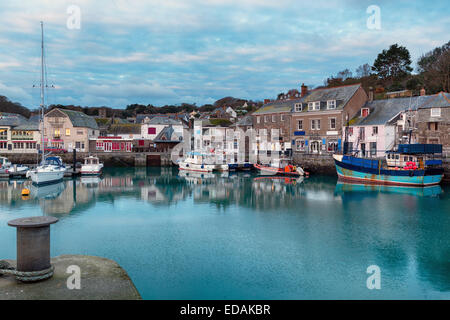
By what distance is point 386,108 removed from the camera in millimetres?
39719

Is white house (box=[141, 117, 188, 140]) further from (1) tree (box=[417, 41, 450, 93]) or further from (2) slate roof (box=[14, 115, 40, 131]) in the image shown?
(1) tree (box=[417, 41, 450, 93])

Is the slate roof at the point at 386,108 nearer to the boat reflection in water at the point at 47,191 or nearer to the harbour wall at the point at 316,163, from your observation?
the harbour wall at the point at 316,163

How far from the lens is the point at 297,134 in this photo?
46.5 meters

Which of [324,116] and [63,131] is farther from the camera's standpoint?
[63,131]

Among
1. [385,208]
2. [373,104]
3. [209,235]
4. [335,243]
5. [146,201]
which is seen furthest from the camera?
[373,104]

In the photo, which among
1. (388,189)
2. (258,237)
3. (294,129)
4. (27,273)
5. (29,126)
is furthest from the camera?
(29,126)

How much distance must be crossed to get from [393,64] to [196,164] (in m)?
41.5

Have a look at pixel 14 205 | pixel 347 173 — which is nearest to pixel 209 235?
pixel 14 205

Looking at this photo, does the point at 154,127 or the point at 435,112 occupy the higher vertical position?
the point at 154,127

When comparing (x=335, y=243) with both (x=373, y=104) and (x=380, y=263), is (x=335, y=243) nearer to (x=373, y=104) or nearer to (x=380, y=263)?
(x=380, y=263)

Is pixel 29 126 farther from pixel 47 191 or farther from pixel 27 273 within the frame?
pixel 27 273

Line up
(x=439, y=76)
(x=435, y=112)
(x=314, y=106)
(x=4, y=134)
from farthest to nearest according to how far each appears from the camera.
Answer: (x=4, y=134)
(x=439, y=76)
(x=314, y=106)
(x=435, y=112)

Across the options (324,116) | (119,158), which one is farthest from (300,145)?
(119,158)

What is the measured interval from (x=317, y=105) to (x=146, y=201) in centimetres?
2750
